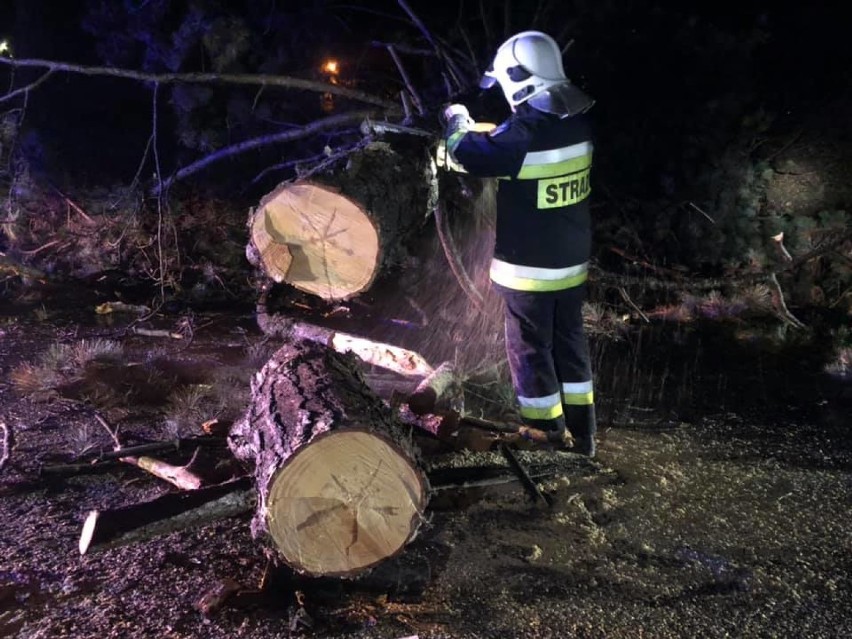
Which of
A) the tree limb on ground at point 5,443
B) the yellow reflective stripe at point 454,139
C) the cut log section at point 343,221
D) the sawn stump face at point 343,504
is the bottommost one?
the tree limb on ground at point 5,443

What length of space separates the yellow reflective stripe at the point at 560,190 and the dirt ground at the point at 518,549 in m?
1.34

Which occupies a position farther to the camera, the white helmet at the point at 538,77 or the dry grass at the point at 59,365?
the dry grass at the point at 59,365

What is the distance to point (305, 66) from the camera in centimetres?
745

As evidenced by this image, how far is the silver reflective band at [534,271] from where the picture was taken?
11.6 ft

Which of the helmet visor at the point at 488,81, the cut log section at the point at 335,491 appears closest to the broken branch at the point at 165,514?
the cut log section at the point at 335,491

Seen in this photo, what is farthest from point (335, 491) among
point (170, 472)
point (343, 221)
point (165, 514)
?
point (343, 221)

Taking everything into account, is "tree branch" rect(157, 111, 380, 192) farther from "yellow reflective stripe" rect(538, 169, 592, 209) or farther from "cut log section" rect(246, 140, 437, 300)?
"yellow reflective stripe" rect(538, 169, 592, 209)

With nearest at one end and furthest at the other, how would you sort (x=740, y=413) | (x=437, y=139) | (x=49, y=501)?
(x=49, y=501), (x=437, y=139), (x=740, y=413)

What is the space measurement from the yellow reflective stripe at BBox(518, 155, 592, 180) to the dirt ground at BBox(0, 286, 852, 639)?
1476 millimetres

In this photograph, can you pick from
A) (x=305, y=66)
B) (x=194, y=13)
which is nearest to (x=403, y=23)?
(x=305, y=66)

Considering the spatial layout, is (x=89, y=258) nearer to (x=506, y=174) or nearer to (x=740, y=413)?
(x=506, y=174)

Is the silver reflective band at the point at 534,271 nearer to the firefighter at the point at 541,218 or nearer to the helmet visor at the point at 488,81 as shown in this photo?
the firefighter at the point at 541,218

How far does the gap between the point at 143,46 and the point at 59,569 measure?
27.3 ft

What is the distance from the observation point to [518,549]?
289cm
